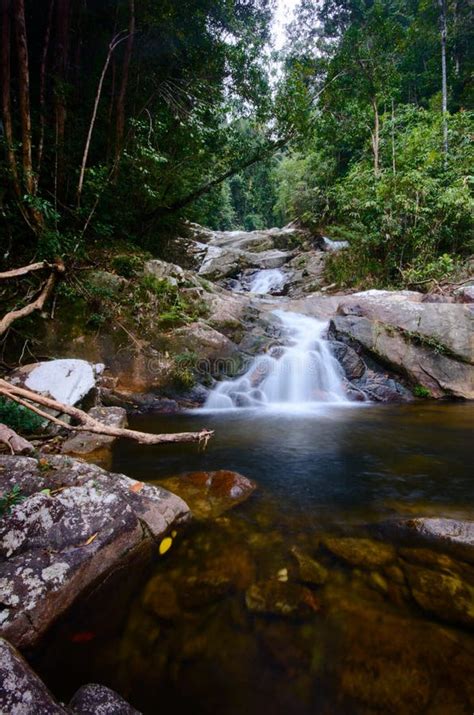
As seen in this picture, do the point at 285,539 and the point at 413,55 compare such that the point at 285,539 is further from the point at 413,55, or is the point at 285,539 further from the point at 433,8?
the point at 413,55

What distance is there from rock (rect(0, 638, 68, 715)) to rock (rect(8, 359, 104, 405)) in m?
3.68

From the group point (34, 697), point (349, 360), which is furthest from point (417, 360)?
point (34, 697)

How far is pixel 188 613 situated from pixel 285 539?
0.93 meters

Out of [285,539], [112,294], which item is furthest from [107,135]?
[285,539]

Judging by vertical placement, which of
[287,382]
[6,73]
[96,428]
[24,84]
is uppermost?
[6,73]

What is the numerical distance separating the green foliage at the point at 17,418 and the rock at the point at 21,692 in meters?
3.25

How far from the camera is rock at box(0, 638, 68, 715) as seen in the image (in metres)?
1.09

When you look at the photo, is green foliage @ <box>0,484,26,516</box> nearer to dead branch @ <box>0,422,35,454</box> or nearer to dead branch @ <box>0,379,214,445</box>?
dead branch @ <box>0,379,214,445</box>

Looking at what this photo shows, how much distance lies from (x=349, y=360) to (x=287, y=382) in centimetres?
174

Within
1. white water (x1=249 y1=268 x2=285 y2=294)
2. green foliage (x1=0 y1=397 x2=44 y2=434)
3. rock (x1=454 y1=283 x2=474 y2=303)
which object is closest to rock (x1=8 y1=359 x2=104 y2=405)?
green foliage (x1=0 y1=397 x2=44 y2=434)

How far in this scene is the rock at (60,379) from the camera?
4637mm

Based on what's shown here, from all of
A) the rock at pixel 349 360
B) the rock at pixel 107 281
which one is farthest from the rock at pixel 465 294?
the rock at pixel 107 281

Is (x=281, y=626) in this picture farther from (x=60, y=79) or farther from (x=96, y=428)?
(x=60, y=79)

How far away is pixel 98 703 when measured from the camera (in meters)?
1.27
